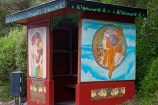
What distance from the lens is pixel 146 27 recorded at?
38.5 ft

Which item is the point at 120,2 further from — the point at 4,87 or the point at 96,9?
the point at 4,87

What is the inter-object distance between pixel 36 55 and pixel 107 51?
2.38 meters

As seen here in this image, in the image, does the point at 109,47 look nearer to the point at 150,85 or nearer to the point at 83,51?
the point at 83,51

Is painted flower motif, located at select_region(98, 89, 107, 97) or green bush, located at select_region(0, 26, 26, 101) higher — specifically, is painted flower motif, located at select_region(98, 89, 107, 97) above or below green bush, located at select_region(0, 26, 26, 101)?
below

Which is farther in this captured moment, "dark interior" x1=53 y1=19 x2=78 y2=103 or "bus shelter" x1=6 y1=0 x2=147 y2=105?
"dark interior" x1=53 y1=19 x2=78 y2=103

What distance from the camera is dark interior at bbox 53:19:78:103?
11602 millimetres

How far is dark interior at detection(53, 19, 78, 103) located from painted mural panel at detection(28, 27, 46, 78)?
76cm

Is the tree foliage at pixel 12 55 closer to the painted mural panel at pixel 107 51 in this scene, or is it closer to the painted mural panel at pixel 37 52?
the painted mural panel at pixel 37 52

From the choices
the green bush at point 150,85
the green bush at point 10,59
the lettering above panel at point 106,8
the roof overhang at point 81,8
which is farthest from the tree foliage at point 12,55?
the green bush at point 150,85

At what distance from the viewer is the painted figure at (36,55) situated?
35.1 ft

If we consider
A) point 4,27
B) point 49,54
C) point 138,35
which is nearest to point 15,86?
point 49,54

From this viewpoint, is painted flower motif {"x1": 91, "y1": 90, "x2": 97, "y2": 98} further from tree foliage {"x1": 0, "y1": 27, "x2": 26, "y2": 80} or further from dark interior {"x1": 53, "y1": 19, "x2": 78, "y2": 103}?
tree foliage {"x1": 0, "y1": 27, "x2": 26, "y2": 80}

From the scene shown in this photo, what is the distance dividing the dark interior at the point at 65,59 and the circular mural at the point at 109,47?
2.07m

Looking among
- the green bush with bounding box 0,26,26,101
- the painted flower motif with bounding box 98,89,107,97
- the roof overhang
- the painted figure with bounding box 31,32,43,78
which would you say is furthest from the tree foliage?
the painted flower motif with bounding box 98,89,107,97
